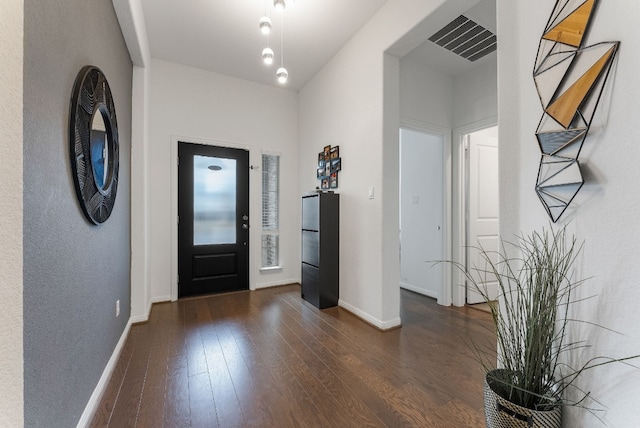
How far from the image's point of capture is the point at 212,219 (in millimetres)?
3695

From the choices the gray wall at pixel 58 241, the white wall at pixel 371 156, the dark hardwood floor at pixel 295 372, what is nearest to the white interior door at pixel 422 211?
the dark hardwood floor at pixel 295 372

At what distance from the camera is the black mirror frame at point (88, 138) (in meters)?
1.27

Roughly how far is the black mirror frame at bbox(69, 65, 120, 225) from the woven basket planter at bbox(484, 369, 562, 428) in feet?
7.08

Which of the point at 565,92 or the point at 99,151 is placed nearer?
the point at 565,92

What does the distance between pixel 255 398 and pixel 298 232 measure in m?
2.79

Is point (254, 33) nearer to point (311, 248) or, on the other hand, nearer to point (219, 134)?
point (219, 134)

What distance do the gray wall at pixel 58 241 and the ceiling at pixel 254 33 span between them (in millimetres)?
1133

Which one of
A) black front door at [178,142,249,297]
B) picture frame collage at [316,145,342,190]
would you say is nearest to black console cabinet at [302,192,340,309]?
picture frame collage at [316,145,342,190]

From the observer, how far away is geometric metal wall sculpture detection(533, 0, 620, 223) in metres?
1.14

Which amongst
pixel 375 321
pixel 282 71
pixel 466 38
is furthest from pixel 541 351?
pixel 466 38

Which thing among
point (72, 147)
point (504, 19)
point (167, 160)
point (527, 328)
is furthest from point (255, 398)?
point (167, 160)

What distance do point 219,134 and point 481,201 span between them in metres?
3.62

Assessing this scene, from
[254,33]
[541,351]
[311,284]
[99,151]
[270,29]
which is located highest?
[254,33]
